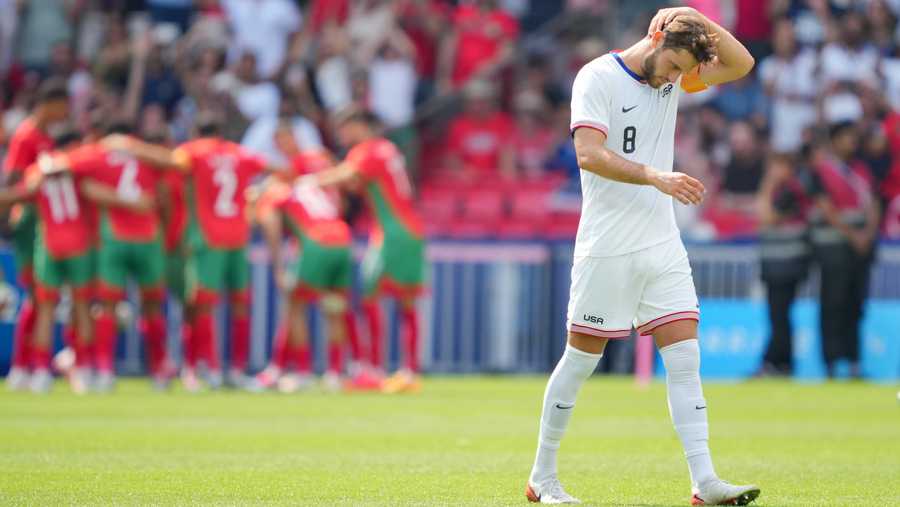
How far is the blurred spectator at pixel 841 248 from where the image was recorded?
19859 millimetres

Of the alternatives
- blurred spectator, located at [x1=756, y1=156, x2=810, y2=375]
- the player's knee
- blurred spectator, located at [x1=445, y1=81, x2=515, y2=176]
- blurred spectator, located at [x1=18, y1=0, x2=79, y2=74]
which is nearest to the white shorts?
the player's knee

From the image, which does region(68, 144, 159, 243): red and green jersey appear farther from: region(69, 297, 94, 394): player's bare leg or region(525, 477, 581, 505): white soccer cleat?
region(525, 477, 581, 505): white soccer cleat

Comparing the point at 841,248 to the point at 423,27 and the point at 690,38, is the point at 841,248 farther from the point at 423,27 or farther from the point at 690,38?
the point at 690,38

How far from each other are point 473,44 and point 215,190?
7.94 meters

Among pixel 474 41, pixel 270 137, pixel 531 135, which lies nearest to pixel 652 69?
pixel 270 137

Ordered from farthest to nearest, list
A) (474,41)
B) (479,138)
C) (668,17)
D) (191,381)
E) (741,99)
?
1. (474,41)
2. (741,99)
3. (479,138)
4. (191,381)
5. (668,17)

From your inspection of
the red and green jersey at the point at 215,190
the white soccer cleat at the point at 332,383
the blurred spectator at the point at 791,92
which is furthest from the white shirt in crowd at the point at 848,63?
A: the red and green jersey at the point at 215,190

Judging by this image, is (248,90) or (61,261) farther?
(248,90)

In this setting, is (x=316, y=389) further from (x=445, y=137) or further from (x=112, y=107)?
(x=445, y=137)

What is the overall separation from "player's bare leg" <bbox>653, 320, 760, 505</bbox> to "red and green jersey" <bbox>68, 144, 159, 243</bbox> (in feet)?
33.5

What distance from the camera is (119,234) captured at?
17.1m

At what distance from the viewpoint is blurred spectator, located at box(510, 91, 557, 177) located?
928 inches

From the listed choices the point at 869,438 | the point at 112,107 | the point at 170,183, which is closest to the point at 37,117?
the point at 170,183

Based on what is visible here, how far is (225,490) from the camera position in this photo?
26.6 feet
